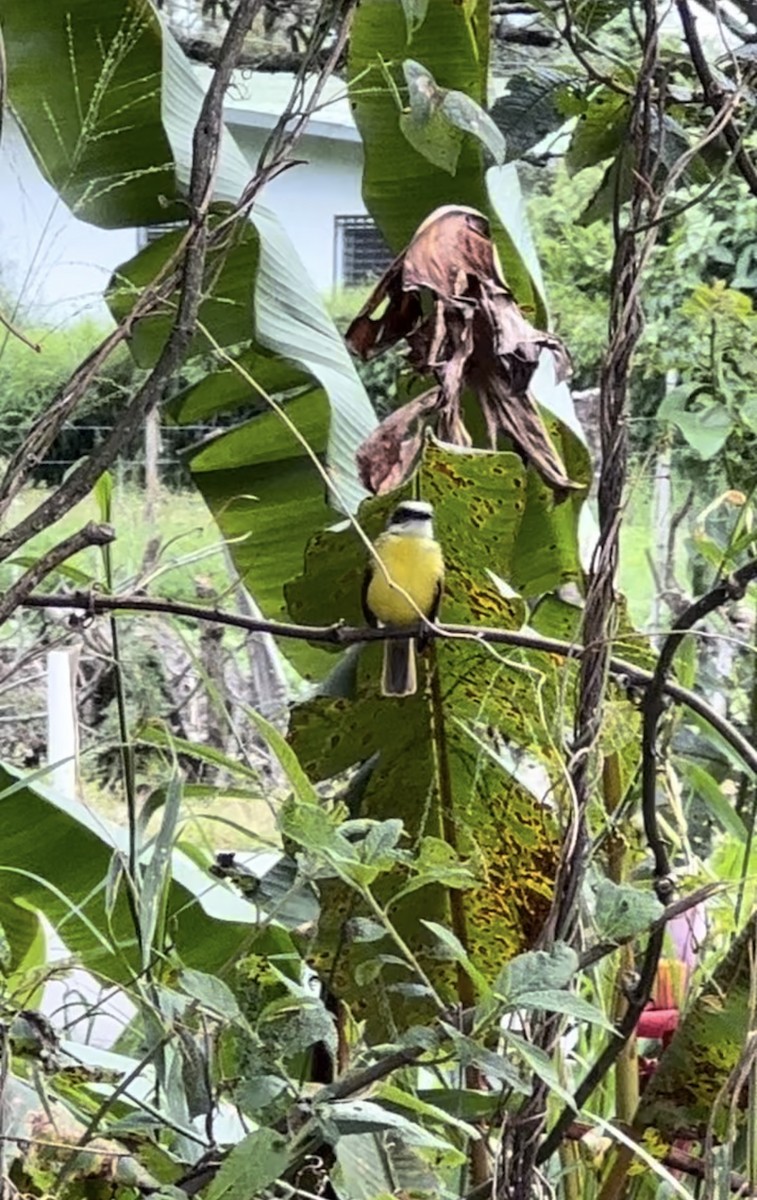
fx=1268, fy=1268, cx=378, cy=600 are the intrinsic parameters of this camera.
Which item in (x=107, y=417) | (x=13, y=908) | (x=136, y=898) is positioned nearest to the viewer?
(x=136, y=898)

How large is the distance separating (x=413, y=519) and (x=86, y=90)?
36 centimetres

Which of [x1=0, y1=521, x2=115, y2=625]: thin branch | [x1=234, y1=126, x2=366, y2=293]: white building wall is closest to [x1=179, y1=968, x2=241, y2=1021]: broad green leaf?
[x1=0, y1=521, x2=115, y2=625]: thin branch

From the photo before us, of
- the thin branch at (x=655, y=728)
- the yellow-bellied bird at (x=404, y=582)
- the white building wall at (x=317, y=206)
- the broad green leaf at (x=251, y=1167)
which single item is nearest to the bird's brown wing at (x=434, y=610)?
the yellow-bellied bird at (x=404, y=582)

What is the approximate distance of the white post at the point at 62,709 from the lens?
72 cm

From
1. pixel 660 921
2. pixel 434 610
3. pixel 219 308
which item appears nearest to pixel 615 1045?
Result: pixel 660 921

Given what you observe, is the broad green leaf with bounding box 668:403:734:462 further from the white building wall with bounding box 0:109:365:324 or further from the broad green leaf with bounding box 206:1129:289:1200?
the white building wall with bounding box 0:109:365:324

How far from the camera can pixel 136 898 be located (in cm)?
47

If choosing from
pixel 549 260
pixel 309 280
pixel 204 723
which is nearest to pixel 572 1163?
pixel 309 280

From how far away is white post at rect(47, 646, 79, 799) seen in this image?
0.72m

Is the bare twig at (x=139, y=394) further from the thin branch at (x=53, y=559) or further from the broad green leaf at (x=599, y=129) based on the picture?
the broad green leaf at (x=599, y=129)

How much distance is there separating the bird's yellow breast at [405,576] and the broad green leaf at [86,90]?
0.87 feet

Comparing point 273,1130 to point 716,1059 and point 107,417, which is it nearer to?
point 716,1059

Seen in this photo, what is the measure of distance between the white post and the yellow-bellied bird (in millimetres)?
Answer: 166

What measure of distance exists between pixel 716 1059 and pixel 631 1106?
94 mm
